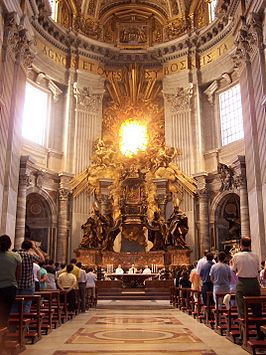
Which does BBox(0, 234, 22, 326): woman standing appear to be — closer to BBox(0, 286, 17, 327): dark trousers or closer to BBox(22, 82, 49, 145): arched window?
BBox(0, 286, 17, 327): dark trousers

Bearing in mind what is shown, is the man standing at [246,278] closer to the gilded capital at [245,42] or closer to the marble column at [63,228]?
the gilded capital at [245,42]

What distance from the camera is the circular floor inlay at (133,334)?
230 inches

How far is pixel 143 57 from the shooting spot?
23312 millimetres

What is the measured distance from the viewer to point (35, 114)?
1997cm

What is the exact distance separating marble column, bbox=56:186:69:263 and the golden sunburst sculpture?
57 centimetres

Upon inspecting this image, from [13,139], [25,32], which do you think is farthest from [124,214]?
[25,32]

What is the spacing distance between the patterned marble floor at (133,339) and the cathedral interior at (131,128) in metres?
9.24

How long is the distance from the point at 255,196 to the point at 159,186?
6836mm

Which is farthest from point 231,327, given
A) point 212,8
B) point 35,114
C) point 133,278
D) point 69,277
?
point 212,8

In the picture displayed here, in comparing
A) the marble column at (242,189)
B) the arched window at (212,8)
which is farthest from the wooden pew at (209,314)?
the arched window at (212,8)

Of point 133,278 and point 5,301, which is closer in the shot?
point 5,301

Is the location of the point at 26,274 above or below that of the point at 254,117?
below

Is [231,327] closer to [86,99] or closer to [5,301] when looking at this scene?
[5,301]

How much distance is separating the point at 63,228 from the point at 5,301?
585 inches
